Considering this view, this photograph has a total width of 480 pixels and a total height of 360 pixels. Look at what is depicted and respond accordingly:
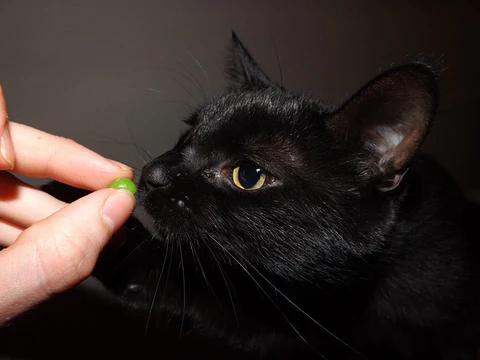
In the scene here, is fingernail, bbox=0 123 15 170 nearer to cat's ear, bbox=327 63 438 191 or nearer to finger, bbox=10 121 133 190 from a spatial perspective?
finger, bbox=10 121 133 190

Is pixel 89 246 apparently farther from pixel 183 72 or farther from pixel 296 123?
pixel 183 72

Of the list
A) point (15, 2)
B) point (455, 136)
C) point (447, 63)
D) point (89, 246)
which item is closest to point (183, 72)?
point (15, 2)

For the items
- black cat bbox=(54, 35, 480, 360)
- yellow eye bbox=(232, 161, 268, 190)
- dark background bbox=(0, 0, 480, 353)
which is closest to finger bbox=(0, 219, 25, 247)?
black cat bbox=(54, 35, 480, 360)

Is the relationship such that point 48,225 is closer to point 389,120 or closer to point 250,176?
point 250,176

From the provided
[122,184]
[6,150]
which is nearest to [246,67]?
[122,184]

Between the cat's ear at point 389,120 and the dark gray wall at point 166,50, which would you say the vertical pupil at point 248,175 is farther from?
the dark gray wall at point 166,50
